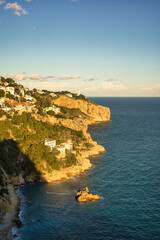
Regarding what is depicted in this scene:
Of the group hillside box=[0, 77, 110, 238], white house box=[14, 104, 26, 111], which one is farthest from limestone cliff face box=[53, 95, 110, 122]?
white house box=[14, 104, 26, 111]

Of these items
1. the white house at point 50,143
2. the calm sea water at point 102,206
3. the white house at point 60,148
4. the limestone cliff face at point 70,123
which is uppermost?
the limestone cliff face at point 70,123

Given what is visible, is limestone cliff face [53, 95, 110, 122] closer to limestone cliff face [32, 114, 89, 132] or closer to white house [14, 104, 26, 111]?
limestone cliff face [32, 114, 89, 132]

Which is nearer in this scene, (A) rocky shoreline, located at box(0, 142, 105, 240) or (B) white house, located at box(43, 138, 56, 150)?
(A) rocky shoreline, located at box(0, 142, 105, 240)

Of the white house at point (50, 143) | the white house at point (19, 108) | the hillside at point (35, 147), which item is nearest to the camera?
the hillside at point (35, 147)

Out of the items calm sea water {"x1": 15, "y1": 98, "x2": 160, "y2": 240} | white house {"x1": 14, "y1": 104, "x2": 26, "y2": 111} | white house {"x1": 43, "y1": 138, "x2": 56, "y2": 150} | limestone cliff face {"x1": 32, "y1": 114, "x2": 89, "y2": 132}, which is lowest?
calm sea water {"x1": 15, "y1": 98, "x2": 160, "y2": 240}

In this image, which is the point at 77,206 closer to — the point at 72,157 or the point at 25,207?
the point at 25,207

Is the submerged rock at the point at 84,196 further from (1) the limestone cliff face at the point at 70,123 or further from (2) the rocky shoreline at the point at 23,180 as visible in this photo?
(1) the limestone cliff face at the point at 70,123

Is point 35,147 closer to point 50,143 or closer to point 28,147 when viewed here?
point 28,147

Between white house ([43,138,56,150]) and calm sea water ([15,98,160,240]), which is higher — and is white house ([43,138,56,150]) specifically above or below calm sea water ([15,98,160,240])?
above

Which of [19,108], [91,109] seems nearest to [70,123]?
[19,108]

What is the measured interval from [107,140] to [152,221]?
233 ft

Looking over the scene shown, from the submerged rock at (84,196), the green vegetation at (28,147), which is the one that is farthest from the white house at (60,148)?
the submerged rock at (84,196)

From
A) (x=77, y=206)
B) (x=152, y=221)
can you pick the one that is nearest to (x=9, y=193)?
(x=77, y=206)

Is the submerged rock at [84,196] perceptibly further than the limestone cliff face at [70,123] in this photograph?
No
